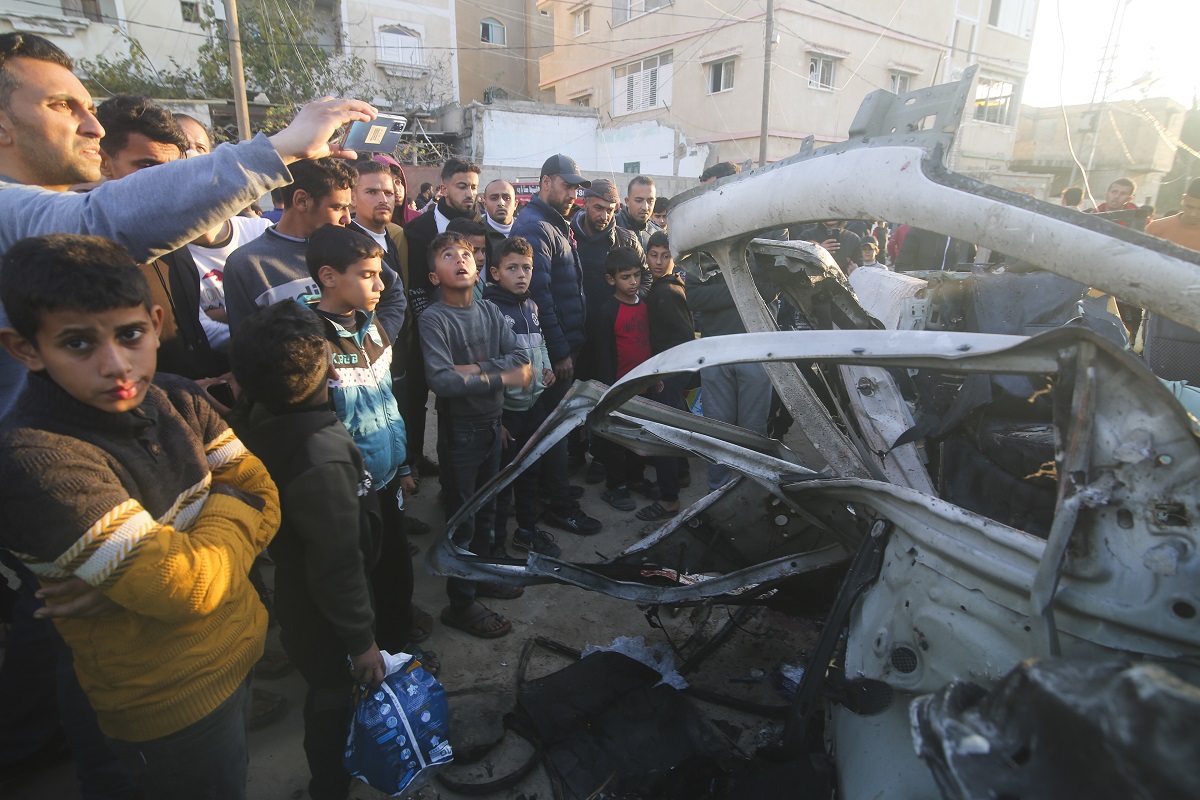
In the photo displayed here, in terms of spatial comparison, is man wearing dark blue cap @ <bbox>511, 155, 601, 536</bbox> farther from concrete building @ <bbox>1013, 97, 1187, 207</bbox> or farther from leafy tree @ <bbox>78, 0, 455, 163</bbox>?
concrete building @ <bbox>1013, 97, 1187, 207</bbox>

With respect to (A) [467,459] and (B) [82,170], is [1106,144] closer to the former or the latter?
(A) [467,459]

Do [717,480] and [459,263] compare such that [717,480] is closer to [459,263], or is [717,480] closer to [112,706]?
→ [459,263]

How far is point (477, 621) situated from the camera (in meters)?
2.82

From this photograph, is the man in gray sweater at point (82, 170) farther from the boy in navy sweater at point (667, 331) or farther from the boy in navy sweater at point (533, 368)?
the boy in navy sweater at point (667, 331)

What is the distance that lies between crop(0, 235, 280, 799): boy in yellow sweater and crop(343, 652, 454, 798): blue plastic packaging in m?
0.33

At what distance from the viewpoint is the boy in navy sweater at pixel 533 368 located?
11.3 ft

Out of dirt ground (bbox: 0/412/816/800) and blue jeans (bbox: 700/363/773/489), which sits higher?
blue jeans (bbox: 700/363/773/489)

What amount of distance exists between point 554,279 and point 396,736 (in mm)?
2934

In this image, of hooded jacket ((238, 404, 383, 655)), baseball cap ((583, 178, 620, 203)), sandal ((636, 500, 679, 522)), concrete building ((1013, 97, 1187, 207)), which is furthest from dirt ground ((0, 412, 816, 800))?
concrete building ((1013, 97, 1187, 207))

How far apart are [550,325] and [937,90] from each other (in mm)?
2449

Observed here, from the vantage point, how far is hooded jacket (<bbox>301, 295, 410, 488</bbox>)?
2.26 meters

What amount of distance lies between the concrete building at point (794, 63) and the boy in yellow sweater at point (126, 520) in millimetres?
20422

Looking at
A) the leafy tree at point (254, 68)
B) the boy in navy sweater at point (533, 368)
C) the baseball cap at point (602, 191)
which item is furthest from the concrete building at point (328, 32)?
the boy in navy sweater at point (533, 368)

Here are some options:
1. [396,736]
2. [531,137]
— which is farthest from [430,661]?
[531,137]
